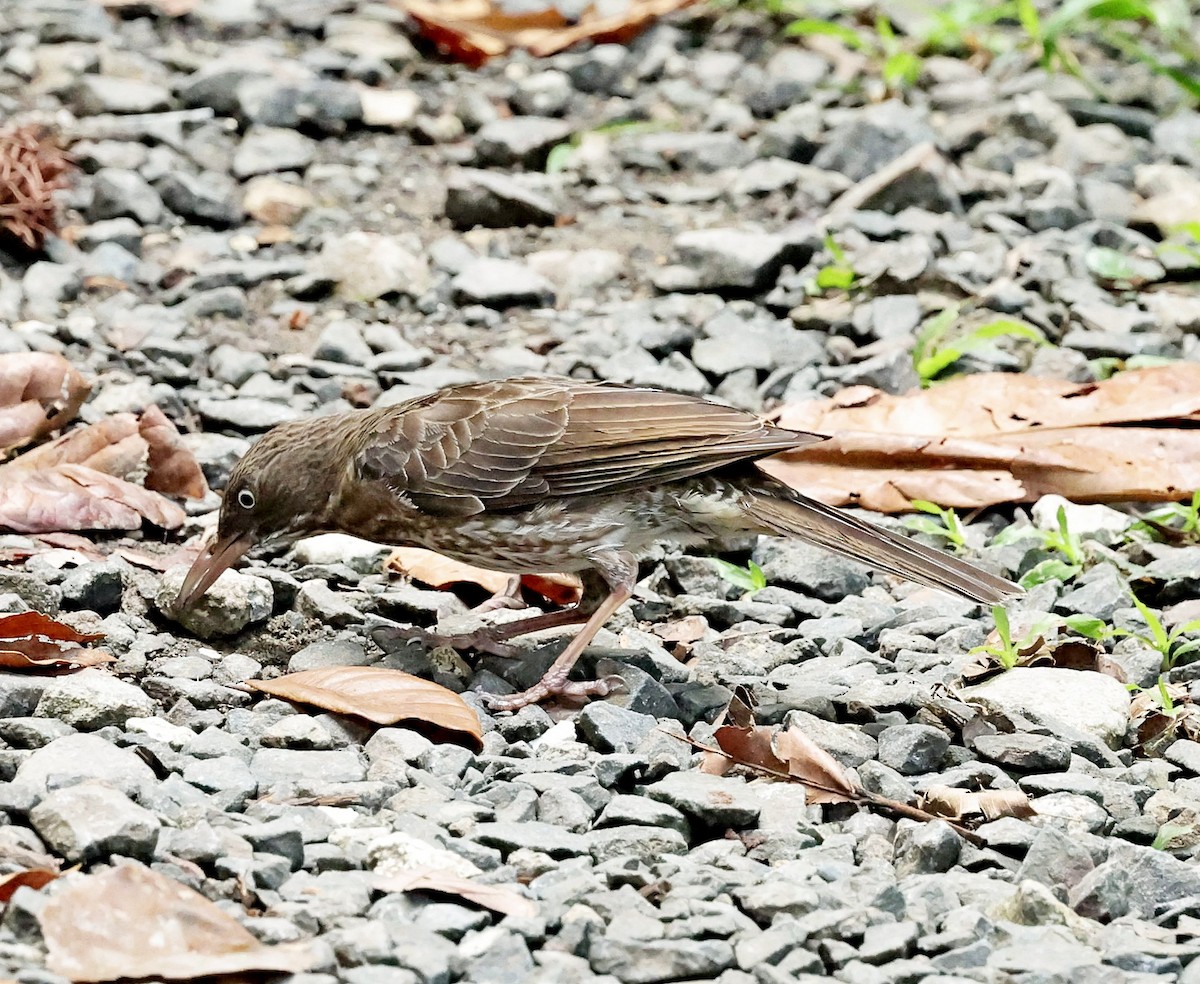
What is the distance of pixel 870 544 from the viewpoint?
18.4 feet

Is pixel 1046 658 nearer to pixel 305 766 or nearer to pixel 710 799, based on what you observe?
pixel 710 799

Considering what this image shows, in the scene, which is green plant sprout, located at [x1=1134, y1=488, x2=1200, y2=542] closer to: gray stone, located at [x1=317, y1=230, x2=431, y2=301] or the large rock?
the large rock

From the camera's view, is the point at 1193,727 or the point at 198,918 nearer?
the point at 198,918

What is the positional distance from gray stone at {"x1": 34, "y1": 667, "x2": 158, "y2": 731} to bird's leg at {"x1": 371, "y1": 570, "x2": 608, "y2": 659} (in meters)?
1.07

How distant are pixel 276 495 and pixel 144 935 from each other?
7.71 feet

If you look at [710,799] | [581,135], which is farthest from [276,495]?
[581,135]

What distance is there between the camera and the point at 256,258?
8.66 metres

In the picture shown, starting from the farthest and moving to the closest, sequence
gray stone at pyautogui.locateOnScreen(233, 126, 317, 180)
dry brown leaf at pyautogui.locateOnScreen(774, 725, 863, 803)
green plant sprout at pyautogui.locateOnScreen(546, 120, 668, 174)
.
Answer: green plant sprout at pyautogui.locateOnScreen(546, 120, 668, 174) < gray stone at pyautogui.locateOnScreen(233, 126, 317, 180) < dry brown leaf at pyautogui.locateOnScreen(774, 725, 863, 803)

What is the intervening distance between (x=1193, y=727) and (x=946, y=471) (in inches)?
76.8

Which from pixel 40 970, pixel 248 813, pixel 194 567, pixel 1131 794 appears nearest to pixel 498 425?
pixel 194 567

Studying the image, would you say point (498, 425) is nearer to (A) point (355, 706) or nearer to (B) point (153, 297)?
(A) point (355, 706)

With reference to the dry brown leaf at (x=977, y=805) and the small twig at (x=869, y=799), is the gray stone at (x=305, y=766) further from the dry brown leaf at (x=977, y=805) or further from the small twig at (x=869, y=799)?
the dry brown leaf at (x=977, y=805)

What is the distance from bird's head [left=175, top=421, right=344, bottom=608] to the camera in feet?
19.0

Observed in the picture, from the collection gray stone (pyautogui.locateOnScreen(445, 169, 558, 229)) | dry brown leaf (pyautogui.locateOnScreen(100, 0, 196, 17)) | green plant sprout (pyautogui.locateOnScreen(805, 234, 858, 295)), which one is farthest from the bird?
dry brown leaf (pyautogui.locateOnScreen(100, 0, 196, 17))
